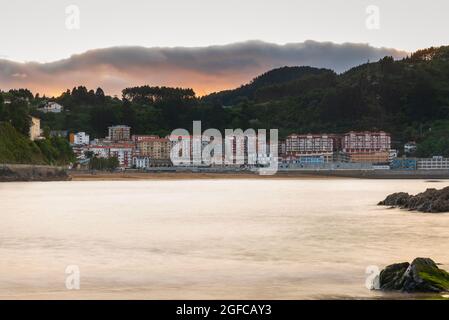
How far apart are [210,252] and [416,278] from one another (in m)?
10.4

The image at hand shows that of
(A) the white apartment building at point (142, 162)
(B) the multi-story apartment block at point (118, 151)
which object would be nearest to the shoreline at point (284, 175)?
(A) the white apartment building at point (142, 162)

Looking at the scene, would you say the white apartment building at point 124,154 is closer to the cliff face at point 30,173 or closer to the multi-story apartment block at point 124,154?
the multi-story apartment block at point 124,154

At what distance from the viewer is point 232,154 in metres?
199

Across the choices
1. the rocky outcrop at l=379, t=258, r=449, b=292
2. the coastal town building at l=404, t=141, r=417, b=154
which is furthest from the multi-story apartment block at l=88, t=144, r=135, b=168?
the rocky outcrop at l=379, t=258, r=449, b=292

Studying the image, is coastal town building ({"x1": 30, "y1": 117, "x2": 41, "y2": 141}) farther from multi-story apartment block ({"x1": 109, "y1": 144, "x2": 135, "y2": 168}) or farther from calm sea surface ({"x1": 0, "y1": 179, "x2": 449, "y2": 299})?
calm sea surface ({"x1": 0, "y1": 179, "x2": 449, "y2": 299})

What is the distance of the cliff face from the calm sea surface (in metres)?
69.9

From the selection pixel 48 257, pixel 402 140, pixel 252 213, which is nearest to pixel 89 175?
pixel 402 140

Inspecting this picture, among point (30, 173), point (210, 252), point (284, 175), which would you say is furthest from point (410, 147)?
point (210, 252)

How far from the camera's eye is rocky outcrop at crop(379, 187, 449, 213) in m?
40.3

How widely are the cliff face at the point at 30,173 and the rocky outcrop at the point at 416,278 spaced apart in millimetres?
99625

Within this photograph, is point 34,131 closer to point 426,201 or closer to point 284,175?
point 284,175

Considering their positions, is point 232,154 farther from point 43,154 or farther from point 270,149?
point 43,154

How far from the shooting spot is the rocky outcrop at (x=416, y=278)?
48.4 ft
